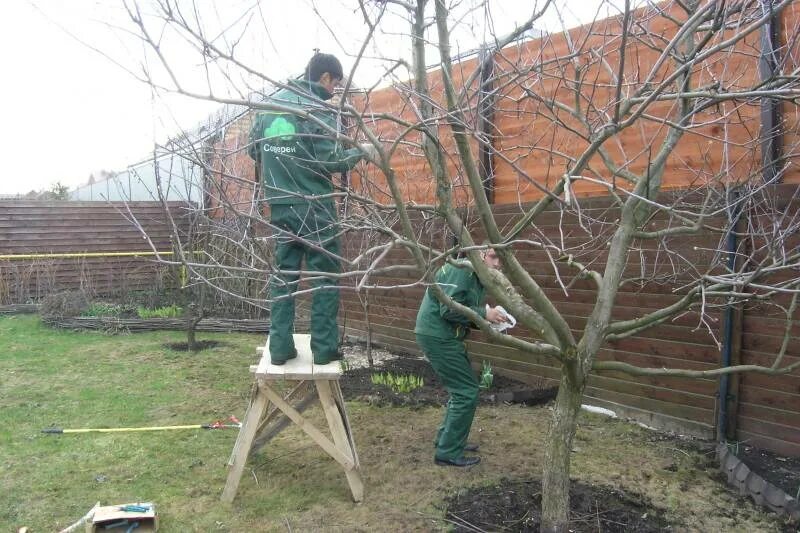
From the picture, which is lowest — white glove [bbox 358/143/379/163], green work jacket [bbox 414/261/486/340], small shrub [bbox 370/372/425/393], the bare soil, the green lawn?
the green lawn

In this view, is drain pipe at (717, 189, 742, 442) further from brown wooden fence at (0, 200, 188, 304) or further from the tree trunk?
brown wooden fence at (0, 200, 188, 304)

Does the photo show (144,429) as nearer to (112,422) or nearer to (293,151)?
(112,422)

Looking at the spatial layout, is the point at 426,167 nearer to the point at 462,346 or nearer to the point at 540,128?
the point at 540,128

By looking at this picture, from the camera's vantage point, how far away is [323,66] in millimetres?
3840

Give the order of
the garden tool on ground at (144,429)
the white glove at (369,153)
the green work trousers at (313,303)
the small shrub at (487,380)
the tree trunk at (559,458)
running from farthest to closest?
1. the small shrub at (487,380)
2. the garden tool on ground at (144,429)
3. the green work trousers at (313,303)
4. the tree trunk at (559,458)
5. the white glove at (369,153)

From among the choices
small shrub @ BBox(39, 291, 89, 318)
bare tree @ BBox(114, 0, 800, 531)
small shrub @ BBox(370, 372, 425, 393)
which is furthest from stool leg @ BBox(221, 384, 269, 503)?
small shrub @ BBox(39, 291, 89, 318)

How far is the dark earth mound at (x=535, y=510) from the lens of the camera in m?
3.24

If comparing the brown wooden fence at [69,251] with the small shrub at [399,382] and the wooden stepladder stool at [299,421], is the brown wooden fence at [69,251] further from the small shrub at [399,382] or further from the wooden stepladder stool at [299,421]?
the wooden stepladder stool at [299,421]

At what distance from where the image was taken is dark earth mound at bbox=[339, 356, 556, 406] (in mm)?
5562

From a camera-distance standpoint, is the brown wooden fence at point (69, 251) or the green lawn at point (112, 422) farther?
the brown wooden fence at point (69, 251)

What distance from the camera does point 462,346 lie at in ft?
13.8

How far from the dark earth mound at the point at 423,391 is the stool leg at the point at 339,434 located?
72.5 inches

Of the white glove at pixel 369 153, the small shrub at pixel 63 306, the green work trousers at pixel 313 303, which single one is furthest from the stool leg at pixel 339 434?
the small shrub at pixel 63 306

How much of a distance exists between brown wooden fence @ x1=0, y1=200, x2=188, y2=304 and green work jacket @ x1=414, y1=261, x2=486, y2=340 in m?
8.95
